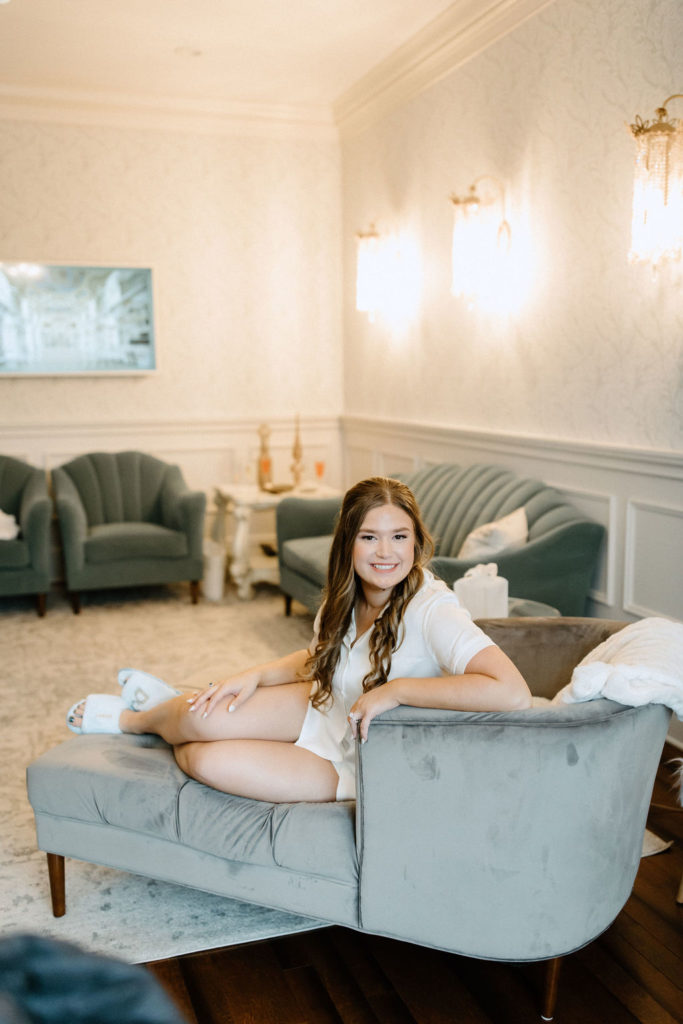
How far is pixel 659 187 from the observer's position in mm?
2895

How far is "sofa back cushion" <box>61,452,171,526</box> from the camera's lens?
5488 mm

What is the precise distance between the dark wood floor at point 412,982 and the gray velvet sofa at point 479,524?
4.36 feet

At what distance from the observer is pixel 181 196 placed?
5.73 metres

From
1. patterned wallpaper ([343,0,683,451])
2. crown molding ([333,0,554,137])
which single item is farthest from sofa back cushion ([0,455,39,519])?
crown molding ([333,0,554,137])

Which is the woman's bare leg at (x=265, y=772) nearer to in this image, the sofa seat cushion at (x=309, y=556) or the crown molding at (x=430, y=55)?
the sofa seat cushion at (x=309, y=556)

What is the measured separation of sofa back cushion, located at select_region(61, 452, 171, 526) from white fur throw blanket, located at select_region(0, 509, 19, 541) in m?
0.57

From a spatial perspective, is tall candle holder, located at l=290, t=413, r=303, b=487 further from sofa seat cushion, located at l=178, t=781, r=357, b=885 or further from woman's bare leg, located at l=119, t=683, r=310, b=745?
sofa seat cushion, located at l=178, t=781, r=357, b=885

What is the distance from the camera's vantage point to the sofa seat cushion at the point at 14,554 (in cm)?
477

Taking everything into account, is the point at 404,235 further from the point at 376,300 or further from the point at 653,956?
the point at 653,956

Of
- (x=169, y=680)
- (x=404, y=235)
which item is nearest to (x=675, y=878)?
(x=169, y=680)

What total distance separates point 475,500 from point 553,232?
1185mm

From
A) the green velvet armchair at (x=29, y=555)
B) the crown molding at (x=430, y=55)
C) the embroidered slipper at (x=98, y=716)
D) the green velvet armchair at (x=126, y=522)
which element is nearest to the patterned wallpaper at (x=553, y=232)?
the crown molding at (x=430, y=55)

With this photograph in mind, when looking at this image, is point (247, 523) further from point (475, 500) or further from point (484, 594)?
point (484, 594)

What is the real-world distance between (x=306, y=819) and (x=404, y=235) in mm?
3992
